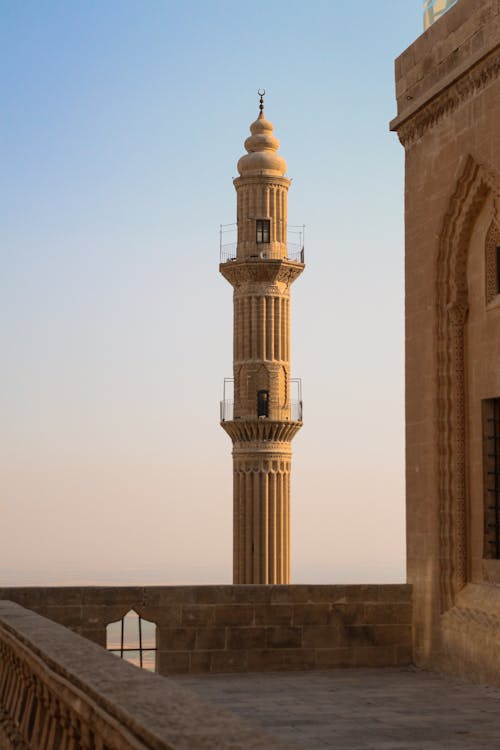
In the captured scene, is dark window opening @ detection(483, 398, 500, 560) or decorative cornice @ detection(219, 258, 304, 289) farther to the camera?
decorative cornice @ detection(219, 258, 304, 289)

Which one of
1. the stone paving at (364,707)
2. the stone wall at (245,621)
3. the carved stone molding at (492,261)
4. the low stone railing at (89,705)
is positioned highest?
the carved stone molding at (492,261)

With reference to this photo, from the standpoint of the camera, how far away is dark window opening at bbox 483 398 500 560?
410 inches

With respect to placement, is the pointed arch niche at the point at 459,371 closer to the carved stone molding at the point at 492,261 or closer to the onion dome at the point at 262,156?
the carved stone molding at the point at 492,261

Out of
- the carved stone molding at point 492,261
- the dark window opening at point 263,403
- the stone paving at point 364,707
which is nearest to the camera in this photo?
the stone paving at point 364,707

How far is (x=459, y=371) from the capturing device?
1087 cm

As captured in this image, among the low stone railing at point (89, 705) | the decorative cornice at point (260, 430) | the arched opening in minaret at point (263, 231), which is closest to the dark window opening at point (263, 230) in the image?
the arched opening in minaret at point (263, 231)

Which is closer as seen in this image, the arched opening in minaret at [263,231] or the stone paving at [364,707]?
the stone paving at [364,707]

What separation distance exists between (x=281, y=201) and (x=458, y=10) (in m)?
28.2

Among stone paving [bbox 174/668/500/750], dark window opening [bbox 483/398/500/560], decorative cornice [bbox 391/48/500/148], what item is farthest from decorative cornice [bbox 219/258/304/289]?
stone paving [bbox 174/668/500/750]

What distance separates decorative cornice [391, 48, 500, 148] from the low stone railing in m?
6.63

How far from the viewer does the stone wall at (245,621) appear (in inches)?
408

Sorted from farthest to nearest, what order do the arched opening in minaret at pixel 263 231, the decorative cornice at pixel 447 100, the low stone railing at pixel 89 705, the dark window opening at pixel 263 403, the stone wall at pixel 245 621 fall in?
1. the arched opening in minaret at pixel 263 231
2. the dark window opening at pixel 263 403
3. the stone wall at pixel 245 621
4. the decorative cornice at pixel 447 100
5. the low stone railing at pixel 89 705

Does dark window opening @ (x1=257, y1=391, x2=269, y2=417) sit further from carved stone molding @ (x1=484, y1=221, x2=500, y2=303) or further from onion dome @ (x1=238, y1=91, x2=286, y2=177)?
carved stone molding @ (x1=484, y1=221, x2=500, y2=303)

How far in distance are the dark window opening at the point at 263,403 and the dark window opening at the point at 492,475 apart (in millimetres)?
26735
